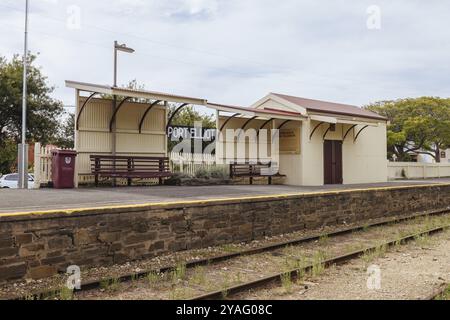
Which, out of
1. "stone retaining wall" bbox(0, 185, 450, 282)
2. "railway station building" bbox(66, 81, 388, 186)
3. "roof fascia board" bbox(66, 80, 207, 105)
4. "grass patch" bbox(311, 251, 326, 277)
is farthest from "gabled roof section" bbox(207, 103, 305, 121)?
"grass patch" bbox(311, 251, 326, 277)

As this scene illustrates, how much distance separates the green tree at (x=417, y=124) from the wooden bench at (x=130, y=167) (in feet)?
102

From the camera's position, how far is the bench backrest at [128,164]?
45.9ft

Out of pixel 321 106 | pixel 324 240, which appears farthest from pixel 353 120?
pixel 324 240

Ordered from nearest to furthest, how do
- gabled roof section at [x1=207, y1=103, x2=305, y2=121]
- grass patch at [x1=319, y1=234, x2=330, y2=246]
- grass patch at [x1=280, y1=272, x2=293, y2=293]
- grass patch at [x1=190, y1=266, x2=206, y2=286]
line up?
grass patch at [x1=280, y1=272, x2=293, y2=293] < grass patch at [x1=190, y1=266, x2=206, y2=286] < grass patch at [x1=319, y1=234, x2=330, y2=246] < gabled roof section at [x1=207, y1=103, x2=305, y2=121]

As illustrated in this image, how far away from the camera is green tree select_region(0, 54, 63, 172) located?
28062 millimetres

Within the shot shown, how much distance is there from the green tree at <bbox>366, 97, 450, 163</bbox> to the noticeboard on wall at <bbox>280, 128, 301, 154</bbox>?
24748mm

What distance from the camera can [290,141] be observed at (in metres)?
19.7

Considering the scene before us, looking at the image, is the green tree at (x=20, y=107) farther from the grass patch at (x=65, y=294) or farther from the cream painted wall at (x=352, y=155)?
the grass patch at (x=65, y=294)

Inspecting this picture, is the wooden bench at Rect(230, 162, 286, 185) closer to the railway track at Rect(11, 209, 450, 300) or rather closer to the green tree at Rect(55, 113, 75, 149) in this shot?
the railway track at Rect(11, 209, 450, 300)
